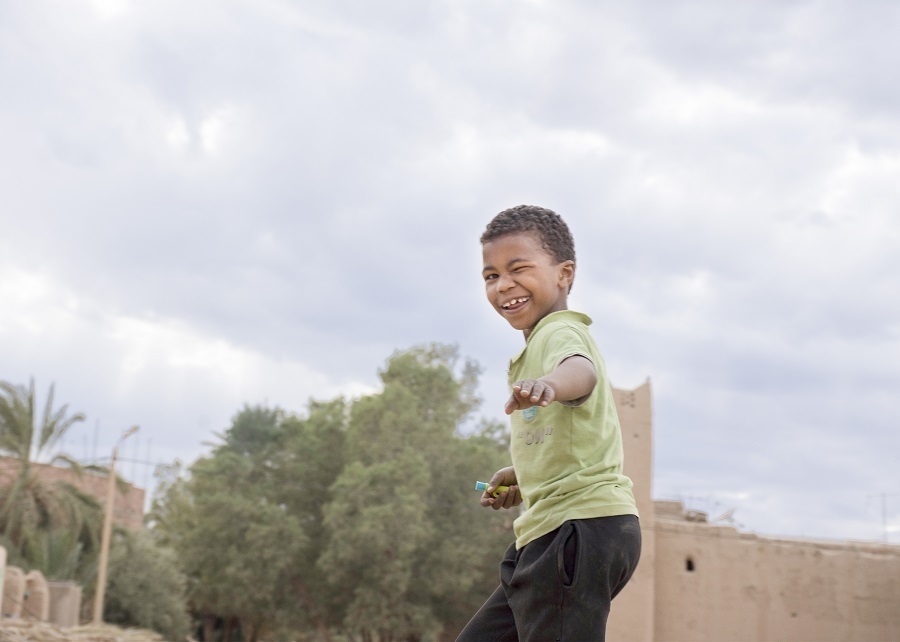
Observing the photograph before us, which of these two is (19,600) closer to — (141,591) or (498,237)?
(141,591)

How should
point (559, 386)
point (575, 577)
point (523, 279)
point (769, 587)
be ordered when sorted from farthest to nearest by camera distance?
point (769, 587) < point (523, 279) < point (575, 577) < point (559, 386)

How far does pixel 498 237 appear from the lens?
2.62 meters

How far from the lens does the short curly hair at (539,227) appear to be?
8.56 ft

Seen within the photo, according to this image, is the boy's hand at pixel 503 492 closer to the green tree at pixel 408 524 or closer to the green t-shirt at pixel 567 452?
the green t-shirt at pixel 567 452

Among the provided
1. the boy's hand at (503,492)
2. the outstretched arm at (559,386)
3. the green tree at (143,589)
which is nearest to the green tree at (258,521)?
the green tree at (143,589)

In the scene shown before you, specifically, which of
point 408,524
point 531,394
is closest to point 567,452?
point 531,394

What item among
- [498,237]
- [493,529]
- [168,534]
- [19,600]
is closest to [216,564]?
[168,534]

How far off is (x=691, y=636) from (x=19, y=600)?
38.2 feet

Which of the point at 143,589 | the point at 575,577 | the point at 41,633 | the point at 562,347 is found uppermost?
the point at 562,347

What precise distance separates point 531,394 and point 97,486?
34.7 meters

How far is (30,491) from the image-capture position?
2291 cm

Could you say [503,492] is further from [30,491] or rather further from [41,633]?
[30,491]

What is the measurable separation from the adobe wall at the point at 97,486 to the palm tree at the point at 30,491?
10 cm

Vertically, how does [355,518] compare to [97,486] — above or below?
below
